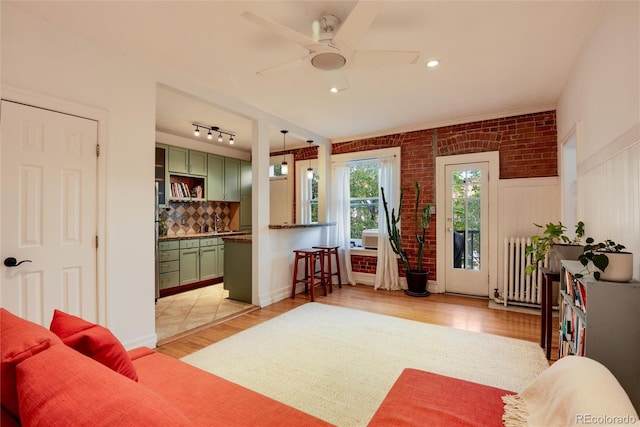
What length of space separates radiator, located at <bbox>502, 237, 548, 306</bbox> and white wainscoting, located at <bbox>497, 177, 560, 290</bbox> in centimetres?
16

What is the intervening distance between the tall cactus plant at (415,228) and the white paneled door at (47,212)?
3716 millimetres

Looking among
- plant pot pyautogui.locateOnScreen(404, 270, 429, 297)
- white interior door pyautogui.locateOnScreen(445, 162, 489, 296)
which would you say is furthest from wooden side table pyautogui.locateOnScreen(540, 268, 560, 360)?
plant pot pyautogui.locateOnScreen(404, 270, 429, 297)

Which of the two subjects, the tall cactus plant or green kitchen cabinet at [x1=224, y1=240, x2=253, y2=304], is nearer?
green kitchen cabinet at [x1=224, y1=240, x2=253, y2=304]

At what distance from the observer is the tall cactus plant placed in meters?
4.50

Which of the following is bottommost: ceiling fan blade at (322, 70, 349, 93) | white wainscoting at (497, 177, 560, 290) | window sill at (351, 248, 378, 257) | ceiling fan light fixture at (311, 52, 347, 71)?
window sill at (351, 248, 378, 257)

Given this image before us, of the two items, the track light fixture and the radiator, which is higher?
the track light fixture

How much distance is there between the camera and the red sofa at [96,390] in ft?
2.15

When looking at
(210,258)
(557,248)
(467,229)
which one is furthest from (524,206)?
(210,258)

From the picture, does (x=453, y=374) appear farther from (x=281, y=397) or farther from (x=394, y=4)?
(x=394, y=4)

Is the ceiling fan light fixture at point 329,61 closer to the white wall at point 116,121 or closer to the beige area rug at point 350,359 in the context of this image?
the white wall at point 116,121

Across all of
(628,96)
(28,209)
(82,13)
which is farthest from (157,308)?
(628,96)

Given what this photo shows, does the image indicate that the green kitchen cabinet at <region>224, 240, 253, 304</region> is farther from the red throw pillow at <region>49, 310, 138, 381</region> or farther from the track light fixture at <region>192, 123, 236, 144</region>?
the red throw pillow at <region>49, 310, 138, 381</region>

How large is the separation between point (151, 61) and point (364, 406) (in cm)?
320

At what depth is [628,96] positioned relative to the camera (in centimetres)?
162
